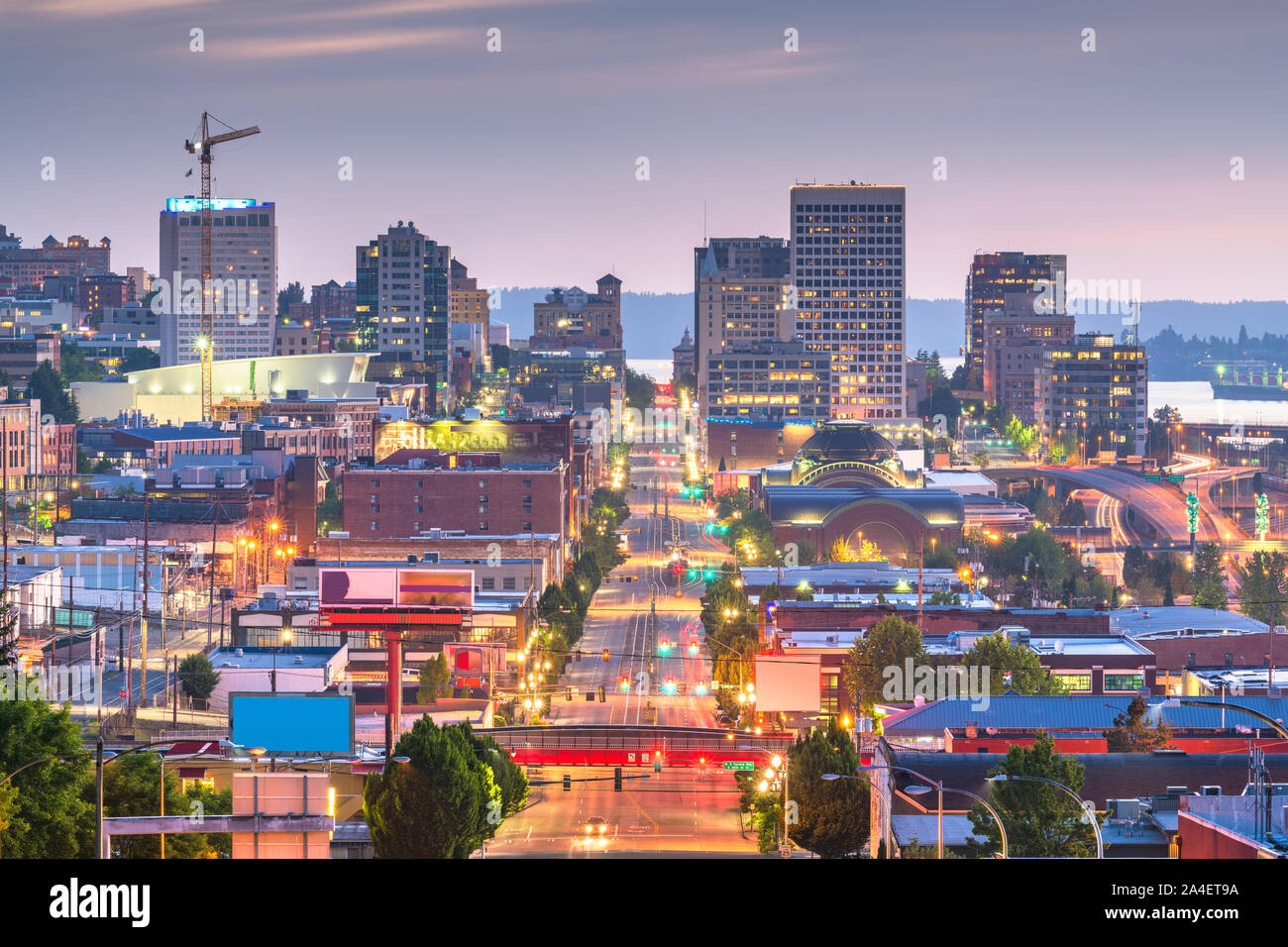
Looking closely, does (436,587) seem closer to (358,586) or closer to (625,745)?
(358,586)

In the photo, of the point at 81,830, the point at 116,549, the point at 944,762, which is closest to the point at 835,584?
the point at 116,549

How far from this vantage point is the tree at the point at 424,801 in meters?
34.7

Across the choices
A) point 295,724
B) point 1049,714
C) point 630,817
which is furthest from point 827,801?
point 1049,714

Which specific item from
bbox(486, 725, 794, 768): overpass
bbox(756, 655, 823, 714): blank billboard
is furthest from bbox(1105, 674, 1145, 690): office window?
bbox(486, 725, 794, 768): overpass

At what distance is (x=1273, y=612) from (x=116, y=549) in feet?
166

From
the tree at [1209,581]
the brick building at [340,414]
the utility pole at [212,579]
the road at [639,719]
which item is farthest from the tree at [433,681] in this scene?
the brick building at [340,414]

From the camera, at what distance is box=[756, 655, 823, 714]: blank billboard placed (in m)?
56.2

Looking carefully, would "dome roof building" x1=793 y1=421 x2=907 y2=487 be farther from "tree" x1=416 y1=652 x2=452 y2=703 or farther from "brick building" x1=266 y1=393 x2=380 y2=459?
"tree" x1=416 y1=652 x2=452 y2=703

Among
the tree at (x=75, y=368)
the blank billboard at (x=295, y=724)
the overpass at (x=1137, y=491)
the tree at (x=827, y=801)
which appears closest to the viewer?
the tree at (x=827, y=801)

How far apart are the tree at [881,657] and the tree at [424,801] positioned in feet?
85.0

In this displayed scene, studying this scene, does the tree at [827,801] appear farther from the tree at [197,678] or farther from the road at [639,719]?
the tree at [197,678]

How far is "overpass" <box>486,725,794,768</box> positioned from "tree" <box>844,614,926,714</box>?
642cm
